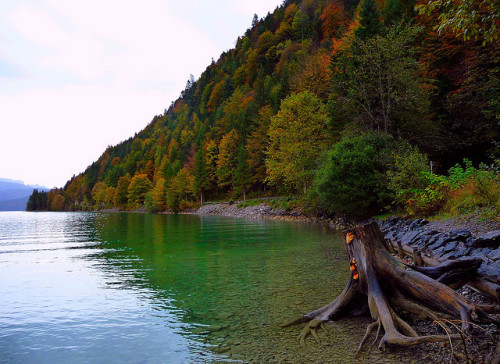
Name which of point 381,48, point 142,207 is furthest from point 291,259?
point 142,207

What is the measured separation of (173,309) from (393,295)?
15.6 feet

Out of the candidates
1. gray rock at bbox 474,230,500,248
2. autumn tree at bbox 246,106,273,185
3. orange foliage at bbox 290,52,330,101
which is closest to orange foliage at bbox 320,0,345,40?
autumn tree at bbox 246,106,273,185

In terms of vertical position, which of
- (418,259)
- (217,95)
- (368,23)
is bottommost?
(418,259)

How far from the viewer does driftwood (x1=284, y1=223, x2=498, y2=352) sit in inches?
195

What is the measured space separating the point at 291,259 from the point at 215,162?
65.7 metres

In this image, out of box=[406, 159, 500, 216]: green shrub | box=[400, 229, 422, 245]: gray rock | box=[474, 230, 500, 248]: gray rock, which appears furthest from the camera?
box=[406, 159, 500, 216]: green shrub

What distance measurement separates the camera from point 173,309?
7480 mm

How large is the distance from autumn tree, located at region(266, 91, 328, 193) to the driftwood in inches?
1309

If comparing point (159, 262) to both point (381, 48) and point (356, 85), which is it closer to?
point (356, 85)

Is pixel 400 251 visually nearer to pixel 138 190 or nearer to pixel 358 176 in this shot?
pixel 358 176

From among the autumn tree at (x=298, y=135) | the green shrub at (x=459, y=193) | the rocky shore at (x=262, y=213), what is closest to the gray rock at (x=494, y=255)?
the green shrub at (x=459, y=193)

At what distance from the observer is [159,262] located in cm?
1366

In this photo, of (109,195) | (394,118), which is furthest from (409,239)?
(109,195)

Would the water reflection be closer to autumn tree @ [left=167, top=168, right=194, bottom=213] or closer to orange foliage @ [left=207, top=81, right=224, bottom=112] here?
autumn tree @ [left=167, top=168, right=194, bottom=213]
